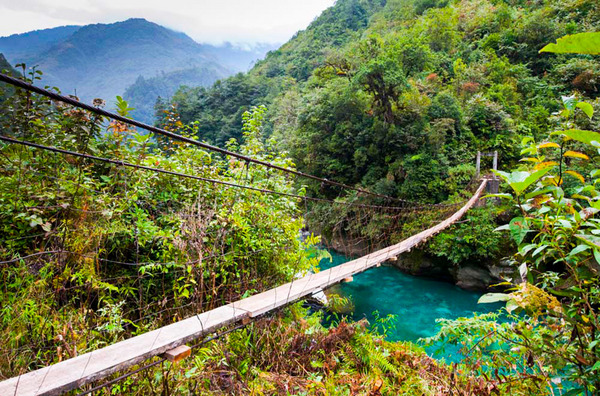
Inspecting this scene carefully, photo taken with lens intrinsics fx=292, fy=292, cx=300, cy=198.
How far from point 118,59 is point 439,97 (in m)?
66.8

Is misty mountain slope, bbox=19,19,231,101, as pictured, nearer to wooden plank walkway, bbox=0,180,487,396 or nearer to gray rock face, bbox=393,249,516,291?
gray rock face, bbox=393,249,516,291

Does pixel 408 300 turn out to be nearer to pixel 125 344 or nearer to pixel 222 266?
pixel 222 266

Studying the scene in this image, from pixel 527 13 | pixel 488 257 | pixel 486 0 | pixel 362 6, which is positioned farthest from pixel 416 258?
→ pixel 362 6

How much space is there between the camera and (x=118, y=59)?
5594 cm

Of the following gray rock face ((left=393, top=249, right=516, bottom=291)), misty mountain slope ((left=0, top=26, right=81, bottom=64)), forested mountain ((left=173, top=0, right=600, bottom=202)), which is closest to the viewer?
gray rock face ((left=393, top=249, right=516, bottom=291))

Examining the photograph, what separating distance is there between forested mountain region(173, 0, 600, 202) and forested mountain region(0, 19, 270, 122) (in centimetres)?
2826

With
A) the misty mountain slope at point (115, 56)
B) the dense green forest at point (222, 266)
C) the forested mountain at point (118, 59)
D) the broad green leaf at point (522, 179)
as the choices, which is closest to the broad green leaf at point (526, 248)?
the dense green forest at point (222, 266)

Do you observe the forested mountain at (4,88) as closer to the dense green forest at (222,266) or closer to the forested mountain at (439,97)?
the dense green forest at (222,266)

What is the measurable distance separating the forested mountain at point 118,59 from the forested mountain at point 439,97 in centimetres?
2826

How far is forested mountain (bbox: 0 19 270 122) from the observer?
3916 cm

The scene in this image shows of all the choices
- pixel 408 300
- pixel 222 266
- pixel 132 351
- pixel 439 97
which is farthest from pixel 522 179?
pixel 439 97

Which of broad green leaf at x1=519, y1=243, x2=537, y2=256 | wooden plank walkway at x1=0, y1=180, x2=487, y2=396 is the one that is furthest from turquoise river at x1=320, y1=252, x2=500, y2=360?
broad green leaf at x1=519, y1=243, x2=537, y2=256

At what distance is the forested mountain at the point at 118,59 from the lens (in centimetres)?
3916

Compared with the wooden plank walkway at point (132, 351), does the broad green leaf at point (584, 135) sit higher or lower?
higher
